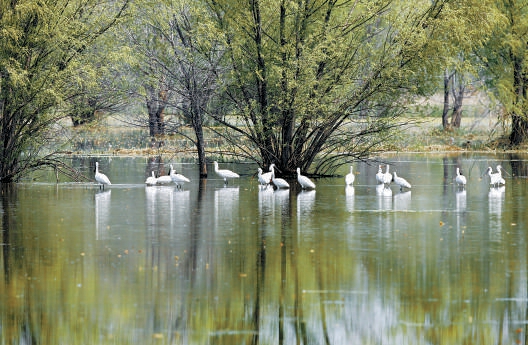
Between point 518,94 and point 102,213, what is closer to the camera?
point 102,213

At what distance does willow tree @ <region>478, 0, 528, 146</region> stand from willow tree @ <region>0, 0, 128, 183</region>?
22.6 meters

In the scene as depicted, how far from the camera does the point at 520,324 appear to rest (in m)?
10.2

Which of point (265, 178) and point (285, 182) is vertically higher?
point (265, 178)

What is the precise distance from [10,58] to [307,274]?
1581 centimetres

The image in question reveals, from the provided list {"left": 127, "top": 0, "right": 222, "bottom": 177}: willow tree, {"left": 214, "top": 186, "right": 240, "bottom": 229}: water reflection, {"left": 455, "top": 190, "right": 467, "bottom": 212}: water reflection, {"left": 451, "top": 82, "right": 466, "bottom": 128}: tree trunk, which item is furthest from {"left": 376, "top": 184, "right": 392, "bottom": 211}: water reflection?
{"left": 451, "top": 82, "right": 466, "bottom": 128}: tree trunk

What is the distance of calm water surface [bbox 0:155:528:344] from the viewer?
399 inches

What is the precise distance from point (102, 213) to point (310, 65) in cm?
1015

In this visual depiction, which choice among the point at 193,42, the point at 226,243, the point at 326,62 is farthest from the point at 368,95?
the point at 226,243

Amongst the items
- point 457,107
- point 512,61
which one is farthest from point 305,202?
point 457,107

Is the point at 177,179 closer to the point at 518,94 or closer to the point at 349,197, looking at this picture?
the point at 349,197

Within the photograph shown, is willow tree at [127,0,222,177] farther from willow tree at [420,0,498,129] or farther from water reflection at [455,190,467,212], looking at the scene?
water reflection at [455,190,467,212]

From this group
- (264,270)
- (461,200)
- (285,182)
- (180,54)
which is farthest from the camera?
(180,54)

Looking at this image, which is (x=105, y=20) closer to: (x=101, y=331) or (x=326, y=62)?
(x=326, y=62)

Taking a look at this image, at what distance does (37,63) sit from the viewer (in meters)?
27.6
